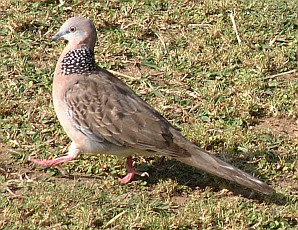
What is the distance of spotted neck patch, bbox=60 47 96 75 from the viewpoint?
7.20 m

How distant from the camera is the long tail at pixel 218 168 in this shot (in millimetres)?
6645

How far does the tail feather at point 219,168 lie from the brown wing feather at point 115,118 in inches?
3.3

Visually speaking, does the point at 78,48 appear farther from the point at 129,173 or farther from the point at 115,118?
the point at 129,173

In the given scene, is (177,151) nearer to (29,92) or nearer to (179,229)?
(179,229)

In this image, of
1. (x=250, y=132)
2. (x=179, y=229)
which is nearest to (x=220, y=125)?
(x=250, y=132)

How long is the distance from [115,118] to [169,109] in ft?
4.26

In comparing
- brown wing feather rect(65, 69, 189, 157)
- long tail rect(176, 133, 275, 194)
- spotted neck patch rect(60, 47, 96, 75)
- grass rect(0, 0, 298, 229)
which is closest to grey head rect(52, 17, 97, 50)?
spotted neck patch rect(60, 47, 96, 75)

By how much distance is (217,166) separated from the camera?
22.3 ft

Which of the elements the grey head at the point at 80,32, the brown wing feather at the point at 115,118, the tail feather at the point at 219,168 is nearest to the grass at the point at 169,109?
the tail feather at the point at 219,168

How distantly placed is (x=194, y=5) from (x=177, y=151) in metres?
3.49

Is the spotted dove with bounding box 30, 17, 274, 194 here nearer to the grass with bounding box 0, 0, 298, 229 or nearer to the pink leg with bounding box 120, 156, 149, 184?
the pink leg with bounding box 120, 156, 149, 184

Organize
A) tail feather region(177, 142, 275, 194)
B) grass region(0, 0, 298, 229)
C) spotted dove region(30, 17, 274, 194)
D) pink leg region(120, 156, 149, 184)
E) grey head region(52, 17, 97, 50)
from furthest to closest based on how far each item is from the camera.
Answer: grey head region(52, 17, 97, 50)
pink leg region(120, 156, 149, 184)
spotted dove region(30, 17, 274, 194)
tail feather region(177, 142, 275, 194)
grass region(0, 0, 298, 229)

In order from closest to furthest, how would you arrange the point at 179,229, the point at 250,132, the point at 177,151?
the point at 179,229 < the point at 177,151 < the point at 250,132

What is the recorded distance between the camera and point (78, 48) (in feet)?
24.2
